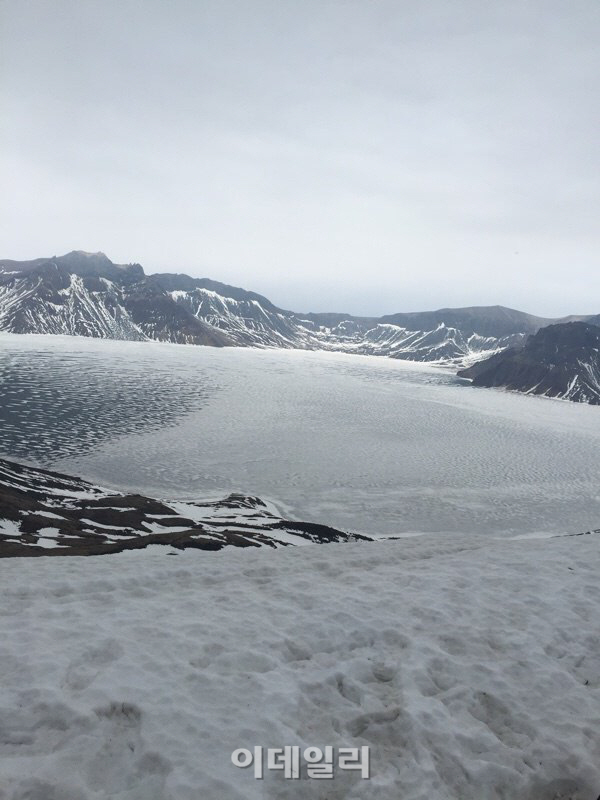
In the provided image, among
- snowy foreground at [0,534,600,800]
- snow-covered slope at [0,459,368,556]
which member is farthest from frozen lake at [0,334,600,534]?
snowy foreground at [0,534,600,800]

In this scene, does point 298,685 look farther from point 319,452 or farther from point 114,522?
point 319,452

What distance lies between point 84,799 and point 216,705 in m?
2.18

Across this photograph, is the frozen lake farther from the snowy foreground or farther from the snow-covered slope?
the snowy foreground

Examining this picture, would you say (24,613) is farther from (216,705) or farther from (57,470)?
(57,470)

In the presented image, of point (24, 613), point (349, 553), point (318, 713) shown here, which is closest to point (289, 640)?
point (318, 713)

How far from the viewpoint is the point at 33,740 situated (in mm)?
5883

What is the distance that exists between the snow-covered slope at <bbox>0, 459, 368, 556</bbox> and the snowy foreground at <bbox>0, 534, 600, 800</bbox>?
1840 centimetres

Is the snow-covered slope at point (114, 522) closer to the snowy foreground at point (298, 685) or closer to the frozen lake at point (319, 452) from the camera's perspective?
the frozen lake at point (319, 452)

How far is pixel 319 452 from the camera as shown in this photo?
2899 inches

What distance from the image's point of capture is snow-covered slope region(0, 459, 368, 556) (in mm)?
29359

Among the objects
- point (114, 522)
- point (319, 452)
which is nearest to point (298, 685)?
point (114, 522)

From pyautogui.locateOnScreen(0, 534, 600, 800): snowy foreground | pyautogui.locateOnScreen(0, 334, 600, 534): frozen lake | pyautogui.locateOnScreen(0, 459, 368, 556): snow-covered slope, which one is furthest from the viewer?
pyautogui.locateOnScreen(0, 334, 600, 534): frozen lake

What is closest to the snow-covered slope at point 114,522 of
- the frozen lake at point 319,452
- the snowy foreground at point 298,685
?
the frozen lake at point 319,452

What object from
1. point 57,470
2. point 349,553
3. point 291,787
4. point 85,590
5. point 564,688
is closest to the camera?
point 291,787
